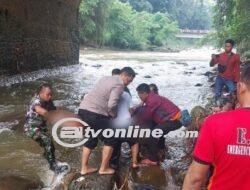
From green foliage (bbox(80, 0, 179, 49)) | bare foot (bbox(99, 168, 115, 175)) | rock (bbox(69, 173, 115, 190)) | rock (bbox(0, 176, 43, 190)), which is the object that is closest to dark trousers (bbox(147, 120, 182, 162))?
bare foot (bbox(99, 168, 115, 175))

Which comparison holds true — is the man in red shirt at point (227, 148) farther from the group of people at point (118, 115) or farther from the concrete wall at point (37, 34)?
the concrete wall at point (37, 34)

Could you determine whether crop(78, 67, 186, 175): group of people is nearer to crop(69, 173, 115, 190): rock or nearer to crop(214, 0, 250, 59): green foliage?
crop(69, 173, 115, 190): rock

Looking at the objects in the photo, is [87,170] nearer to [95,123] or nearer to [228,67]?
[95,123]

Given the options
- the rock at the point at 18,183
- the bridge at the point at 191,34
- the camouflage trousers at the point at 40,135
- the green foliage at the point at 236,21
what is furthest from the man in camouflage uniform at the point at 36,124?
the bridge at the point at 191,34

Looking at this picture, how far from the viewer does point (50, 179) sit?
6.14m

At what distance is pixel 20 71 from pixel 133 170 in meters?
11.0

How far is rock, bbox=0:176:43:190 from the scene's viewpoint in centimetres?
550

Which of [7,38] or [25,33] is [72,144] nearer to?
[7,38]

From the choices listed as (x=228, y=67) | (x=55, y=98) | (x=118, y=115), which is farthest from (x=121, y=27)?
(x=118, y=115)

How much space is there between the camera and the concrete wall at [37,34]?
15.2 meters

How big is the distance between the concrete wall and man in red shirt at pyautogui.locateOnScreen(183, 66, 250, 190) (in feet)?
42.4

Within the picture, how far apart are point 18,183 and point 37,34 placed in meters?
13.2

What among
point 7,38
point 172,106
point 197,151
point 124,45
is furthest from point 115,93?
point 124,45

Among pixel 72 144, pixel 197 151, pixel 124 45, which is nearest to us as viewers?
pixel 197 151
